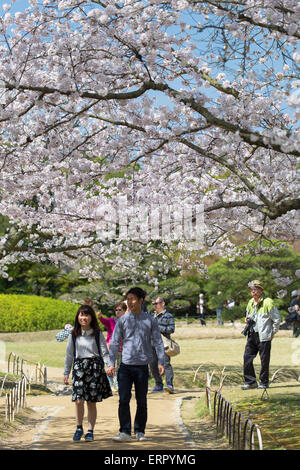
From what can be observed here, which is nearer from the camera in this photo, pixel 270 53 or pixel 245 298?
pixel 270 53

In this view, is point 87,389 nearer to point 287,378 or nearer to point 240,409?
point 240,409

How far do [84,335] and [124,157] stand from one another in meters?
2.29

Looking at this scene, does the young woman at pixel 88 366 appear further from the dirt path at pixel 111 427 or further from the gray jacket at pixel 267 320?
the gray jacket at pixel 267 320

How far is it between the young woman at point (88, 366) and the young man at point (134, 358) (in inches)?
8.2

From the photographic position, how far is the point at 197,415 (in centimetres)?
885

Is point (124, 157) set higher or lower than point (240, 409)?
higher

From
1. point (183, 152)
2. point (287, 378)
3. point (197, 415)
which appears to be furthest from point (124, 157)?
point (287, 378)

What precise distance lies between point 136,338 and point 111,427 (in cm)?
162

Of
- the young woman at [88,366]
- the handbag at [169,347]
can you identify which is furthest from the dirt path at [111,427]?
the handbag at [169,347]

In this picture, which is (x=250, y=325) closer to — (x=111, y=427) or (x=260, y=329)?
(x=260, y=329)

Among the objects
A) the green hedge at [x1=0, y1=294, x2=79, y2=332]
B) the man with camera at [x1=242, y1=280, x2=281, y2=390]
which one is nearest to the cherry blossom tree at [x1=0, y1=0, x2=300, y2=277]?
the man with camera at [x1=242, y1=280, x2=281, y2=390]

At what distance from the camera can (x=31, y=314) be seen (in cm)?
2761
